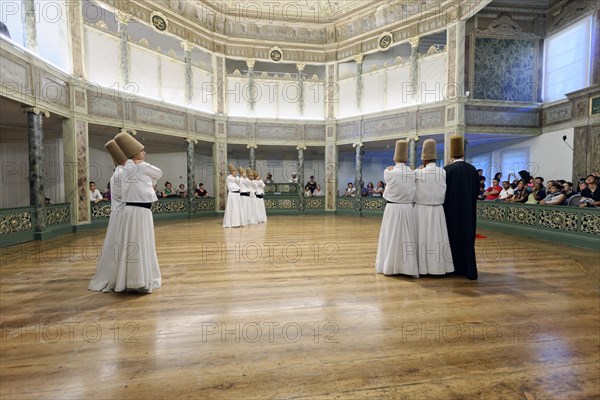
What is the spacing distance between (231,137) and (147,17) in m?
4.80

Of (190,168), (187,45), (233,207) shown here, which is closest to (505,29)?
(233,207)

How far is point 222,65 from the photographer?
12500mm

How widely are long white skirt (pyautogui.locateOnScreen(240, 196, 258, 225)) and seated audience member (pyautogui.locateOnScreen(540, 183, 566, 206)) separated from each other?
7.66 meters

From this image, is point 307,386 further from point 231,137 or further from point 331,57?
point 331,57

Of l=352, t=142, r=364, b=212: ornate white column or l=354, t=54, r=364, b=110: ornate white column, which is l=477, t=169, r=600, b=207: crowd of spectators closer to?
l=352, t=142, r=364, b=212: ornate white column

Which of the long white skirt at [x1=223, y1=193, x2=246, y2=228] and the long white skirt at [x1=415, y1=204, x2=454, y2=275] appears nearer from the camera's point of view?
the long white skirt at [x1=415, y1=204, x2=454, y2=275]

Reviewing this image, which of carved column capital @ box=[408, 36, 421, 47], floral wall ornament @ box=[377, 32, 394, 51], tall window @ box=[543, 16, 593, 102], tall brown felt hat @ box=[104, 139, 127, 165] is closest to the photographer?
tall brown felt hat @ box=[104, 139, 127, 165]

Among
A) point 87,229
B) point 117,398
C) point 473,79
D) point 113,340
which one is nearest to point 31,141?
point 87,229

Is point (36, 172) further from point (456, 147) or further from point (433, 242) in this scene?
point (456, 147)

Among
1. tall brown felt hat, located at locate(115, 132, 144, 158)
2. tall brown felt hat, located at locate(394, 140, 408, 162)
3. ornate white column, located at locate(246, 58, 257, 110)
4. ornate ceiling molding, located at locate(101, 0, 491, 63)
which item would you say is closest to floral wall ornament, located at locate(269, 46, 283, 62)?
ornate ceiling molding, located at locate(101, 0, 491, 63)

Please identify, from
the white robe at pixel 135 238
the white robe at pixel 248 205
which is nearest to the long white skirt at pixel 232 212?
the white robe at pixel 248 205

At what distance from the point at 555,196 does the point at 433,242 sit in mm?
4734

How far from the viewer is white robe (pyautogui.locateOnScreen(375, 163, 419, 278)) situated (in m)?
4.00

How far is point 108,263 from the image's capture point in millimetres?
3527
